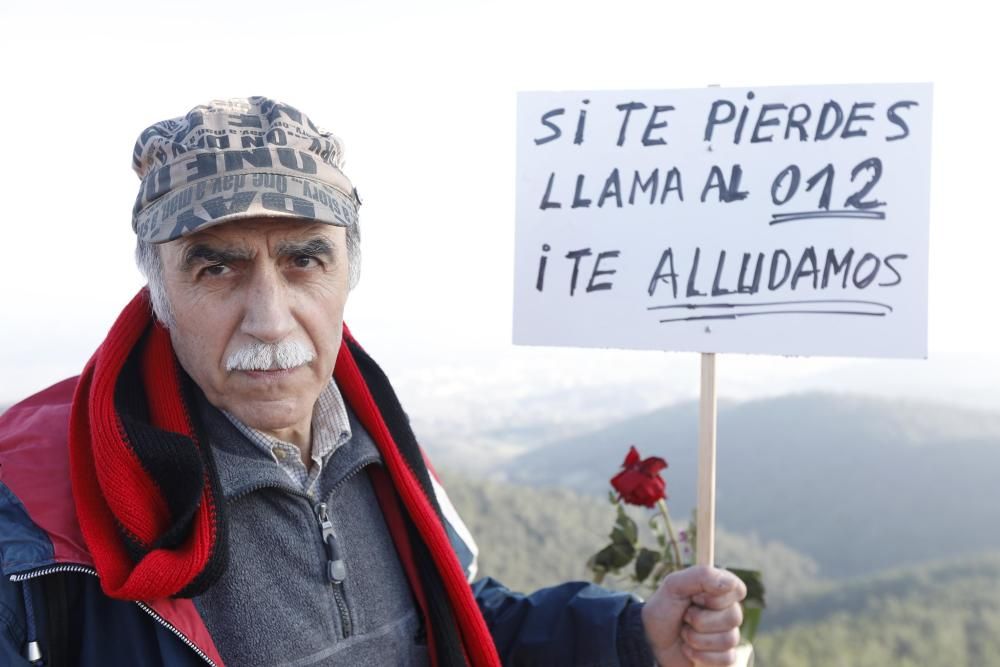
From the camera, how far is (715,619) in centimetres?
144

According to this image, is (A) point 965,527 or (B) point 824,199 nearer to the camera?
(B) point 824,199

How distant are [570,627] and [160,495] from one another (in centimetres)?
80

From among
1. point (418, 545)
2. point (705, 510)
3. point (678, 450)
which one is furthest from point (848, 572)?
point (418, 545)

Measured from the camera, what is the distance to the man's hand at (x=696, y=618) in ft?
4.72

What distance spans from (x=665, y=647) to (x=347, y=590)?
1.99 ft

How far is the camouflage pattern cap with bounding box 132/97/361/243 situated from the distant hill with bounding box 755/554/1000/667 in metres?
2.31

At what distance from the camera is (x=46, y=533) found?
1.03m

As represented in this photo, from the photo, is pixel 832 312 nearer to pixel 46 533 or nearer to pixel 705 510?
pixel 705 510

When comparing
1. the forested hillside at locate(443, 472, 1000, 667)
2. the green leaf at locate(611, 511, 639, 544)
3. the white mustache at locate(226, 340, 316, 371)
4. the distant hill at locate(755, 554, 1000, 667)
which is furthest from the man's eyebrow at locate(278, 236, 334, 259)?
the distant hill at locate(755, 554, 1000, 667)

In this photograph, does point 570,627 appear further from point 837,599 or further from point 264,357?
point 837,599

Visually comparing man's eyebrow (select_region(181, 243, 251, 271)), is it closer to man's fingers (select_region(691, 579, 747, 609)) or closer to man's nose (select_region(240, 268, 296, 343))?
man's nose (select_region(240, 268, 296, 343))

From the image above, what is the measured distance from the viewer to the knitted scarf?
1.06m

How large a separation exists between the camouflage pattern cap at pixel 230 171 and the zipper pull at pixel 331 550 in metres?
0.48

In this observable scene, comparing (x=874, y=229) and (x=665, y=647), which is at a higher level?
(x=874, y=229)
